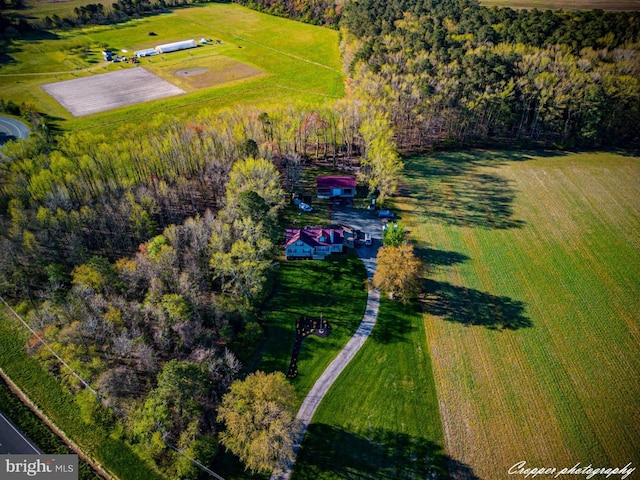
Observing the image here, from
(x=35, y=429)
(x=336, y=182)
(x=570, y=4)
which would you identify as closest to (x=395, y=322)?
(x=336, y=182)

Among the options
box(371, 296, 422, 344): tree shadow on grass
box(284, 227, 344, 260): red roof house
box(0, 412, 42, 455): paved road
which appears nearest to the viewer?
box(0, 412, 42, 455): paved road

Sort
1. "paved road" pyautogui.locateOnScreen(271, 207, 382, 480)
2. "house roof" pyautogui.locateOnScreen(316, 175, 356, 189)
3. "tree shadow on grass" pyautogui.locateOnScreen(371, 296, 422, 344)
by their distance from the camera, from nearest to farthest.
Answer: "paved road" pyautogui.locateOnScreen(271, 207, 382, 480) → "tree shadow on grass" pyautogui.locateOnScreen(371, 296, 422, 344) → "house roof" pyautogui.locateOnScreen(316, 175, 356, 189)

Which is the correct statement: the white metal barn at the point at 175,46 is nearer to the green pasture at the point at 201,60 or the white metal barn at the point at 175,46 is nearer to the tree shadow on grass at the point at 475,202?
the green pasture at the point at 201,60

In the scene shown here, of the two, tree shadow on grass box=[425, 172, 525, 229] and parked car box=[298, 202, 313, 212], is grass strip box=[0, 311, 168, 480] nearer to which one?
parked car box=[298, 202, 313, 212]

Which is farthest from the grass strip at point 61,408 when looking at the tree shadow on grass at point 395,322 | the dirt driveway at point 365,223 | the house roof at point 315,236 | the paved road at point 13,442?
the dirt driveway at point 365,223

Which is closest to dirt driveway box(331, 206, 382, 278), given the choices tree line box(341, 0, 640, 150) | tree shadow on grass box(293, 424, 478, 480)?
tree shadow on grass box(293, 424, 478, 480)

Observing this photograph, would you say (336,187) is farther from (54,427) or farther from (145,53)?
(145,53)

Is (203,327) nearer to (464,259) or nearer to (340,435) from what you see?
(340,435)
